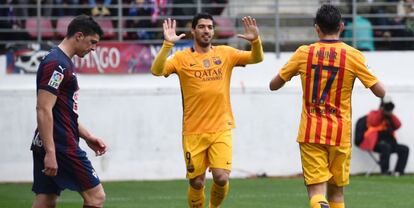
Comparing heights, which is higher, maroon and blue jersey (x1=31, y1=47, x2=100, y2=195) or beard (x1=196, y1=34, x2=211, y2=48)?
beard (x1=196, y1=34, x2=211, y2=48)

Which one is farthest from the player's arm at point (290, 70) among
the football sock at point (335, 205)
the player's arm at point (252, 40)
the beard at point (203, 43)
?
the beard at point (203, 43)

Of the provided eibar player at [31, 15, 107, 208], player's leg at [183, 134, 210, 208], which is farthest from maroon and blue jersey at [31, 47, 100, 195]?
player's leg at [183, 134, 210, 208]

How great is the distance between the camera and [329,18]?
9.39 meters

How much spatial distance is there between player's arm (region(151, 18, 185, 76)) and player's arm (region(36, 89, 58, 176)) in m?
2.63

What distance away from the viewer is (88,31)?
29.5 ft

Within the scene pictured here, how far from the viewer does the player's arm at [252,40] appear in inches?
447

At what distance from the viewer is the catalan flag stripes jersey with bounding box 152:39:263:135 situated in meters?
11.8

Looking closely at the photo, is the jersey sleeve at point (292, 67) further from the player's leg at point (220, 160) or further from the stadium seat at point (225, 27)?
the stadium seat at point (225, 27)

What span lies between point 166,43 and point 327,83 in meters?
2.32

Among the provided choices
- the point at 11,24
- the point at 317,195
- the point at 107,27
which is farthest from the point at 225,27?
the point at 317,195

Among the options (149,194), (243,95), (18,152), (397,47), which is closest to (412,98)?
(397,47)

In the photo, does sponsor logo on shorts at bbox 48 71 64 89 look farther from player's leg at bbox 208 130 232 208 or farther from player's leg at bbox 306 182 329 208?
player's leg at bbox 208 130 232 208

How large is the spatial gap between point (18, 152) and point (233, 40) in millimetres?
4604

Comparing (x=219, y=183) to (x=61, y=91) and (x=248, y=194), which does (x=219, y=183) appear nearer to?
(x=61, y=91)
